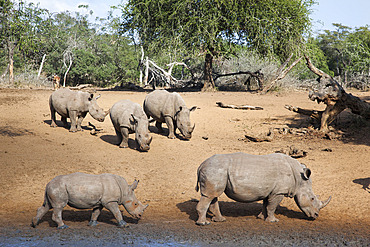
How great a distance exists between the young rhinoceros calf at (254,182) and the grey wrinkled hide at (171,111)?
5.86 metres

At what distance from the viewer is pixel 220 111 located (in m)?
16.2

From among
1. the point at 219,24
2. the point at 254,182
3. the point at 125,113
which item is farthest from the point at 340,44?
the point at 254,182

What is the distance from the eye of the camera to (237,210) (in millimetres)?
6781

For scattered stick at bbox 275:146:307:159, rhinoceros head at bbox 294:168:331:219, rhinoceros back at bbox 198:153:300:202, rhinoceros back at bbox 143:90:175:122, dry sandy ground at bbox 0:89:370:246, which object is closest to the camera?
dry sandy ground at bbox 0:89:370:246

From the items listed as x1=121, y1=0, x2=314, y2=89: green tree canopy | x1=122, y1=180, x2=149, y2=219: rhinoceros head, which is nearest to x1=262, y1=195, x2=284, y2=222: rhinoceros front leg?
x1=122, y1=180, x2=149, y2=219: rhinoceros head

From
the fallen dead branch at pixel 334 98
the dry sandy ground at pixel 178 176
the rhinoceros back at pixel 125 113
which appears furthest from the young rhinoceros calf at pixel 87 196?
the fallen dead branch at pixel 334 98

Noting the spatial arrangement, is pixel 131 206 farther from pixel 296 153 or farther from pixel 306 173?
pixel 296 153

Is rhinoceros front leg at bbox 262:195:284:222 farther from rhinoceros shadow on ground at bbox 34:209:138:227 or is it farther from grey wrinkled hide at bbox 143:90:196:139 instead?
grey wrinkled hide at bbox 143:90:196:139

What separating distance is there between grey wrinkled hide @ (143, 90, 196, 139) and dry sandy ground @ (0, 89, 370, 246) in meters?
0.42

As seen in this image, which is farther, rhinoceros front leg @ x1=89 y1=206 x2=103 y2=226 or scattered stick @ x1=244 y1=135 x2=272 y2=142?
scattered stick @ x1=244 y1=135 x2=272 y2=142

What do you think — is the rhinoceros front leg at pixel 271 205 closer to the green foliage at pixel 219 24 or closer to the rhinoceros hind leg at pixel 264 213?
the rhinoceros hind leg at pixel 264 213

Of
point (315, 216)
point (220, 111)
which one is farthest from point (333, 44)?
point (315, 216)

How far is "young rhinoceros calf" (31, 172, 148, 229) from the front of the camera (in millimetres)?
5559

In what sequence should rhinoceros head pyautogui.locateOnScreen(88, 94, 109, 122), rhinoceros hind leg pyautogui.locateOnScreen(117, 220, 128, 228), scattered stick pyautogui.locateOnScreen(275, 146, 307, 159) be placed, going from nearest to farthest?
rhinoceros hind leg pyautogui.locateOnScreen(117, 220, 128, 228) < scattered stick pyautogui.locateOnScreen(275, 146, 307, 159) < rhinoceros head pyautogui.locateOnScreen(88, 94, 109, 122)
